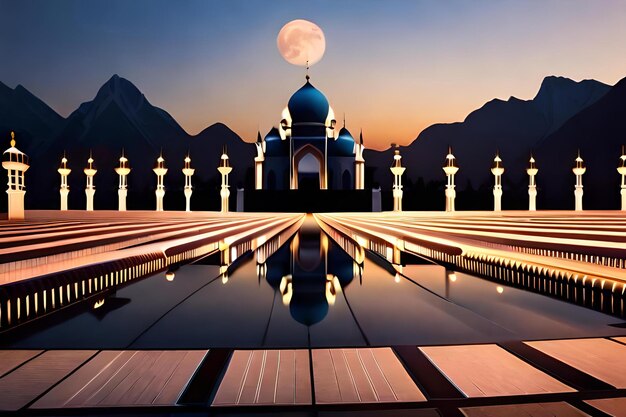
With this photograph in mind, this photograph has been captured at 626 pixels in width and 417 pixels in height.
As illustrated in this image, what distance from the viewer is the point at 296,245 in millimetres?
6516

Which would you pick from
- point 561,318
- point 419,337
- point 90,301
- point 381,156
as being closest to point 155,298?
point 90,301

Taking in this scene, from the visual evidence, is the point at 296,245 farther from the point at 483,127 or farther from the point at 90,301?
the point at 483,127

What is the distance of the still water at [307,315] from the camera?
80.1 inches

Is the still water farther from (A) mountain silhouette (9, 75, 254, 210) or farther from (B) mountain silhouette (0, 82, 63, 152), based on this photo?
(B) mountain silhouette (0, 82, 63, 152)

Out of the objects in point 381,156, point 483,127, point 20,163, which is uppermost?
point 483,127

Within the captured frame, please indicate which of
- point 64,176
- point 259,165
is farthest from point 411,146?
point 64,176

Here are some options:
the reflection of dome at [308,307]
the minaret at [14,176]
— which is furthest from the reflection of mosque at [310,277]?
the minaret at [14,176]

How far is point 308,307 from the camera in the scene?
266 centimetres

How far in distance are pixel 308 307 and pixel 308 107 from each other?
3648 cm

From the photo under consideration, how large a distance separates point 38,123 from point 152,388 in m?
70.5

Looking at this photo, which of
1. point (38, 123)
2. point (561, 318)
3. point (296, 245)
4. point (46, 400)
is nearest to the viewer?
point (46, 400)

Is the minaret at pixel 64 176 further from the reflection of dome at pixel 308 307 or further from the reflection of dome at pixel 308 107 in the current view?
the reflection of dome at pixel 308 307

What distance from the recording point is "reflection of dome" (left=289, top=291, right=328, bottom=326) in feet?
7.82

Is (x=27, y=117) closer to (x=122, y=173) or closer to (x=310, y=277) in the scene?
(x=122, y=173)
